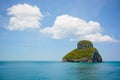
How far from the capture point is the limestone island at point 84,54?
90250 mm

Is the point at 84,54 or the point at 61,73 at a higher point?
the point at 84,54

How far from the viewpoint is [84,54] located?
9269 centimetres

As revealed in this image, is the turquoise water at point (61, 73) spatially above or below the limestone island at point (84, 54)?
below

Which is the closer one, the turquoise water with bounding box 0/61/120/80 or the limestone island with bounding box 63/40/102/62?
the turquoise water with bounding box 0/61/120/80

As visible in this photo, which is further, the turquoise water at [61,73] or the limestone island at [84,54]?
the limestone island at [84,54]

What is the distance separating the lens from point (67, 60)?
325 feet

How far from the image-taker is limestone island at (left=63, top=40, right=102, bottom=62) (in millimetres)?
90250

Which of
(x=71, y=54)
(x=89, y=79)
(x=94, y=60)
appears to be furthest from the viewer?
(x=71, y=54)

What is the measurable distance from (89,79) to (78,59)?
2805 inches

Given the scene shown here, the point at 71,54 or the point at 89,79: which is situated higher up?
the point at 71,54

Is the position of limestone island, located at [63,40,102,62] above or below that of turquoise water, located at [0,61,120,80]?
above

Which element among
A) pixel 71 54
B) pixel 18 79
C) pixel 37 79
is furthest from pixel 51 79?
pixel 71 54

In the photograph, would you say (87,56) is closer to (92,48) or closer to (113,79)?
(92,48)

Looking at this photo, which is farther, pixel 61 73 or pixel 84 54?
pixel 84 54
